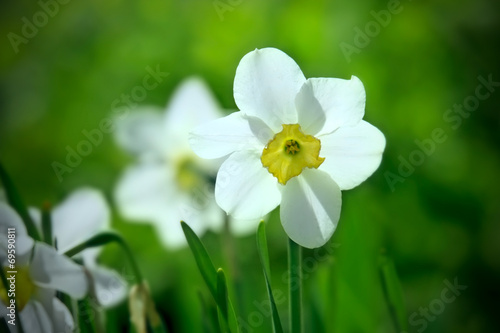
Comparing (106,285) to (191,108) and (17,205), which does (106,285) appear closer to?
(17,205)

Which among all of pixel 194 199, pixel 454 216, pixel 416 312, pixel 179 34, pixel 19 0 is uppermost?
pixel 19 0

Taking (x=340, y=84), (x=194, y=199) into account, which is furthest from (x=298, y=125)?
(x=194, y=199)

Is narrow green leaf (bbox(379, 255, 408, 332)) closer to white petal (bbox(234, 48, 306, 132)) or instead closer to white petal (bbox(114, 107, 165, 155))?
white petal (bbox(234, 48, 306, 132))

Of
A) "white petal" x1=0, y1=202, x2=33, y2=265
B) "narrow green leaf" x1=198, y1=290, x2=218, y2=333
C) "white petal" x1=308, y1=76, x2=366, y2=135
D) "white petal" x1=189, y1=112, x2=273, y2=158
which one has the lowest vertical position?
"narrow green leaf" x1=198, y1=290, x2=218, y2=333

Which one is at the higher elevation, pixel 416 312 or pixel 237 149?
pixel 237 149

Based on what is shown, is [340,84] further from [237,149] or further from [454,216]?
[454,216]

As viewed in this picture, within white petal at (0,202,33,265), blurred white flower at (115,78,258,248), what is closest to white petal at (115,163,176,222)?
blurred white flower at (115,78,258,248)
